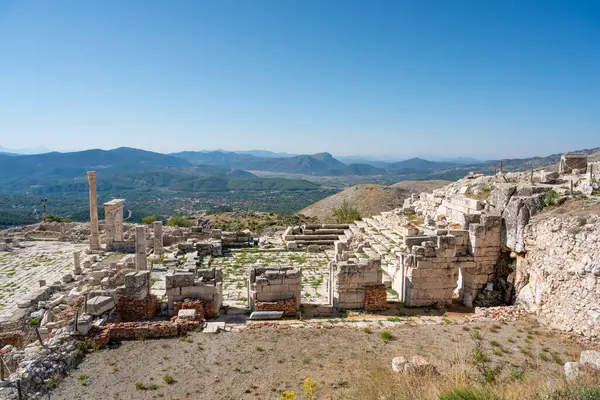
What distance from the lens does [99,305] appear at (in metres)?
10.5

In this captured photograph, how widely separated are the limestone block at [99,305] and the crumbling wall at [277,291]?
4.03 meters

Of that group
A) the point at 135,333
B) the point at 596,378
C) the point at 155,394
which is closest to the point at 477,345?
the point at 596,378

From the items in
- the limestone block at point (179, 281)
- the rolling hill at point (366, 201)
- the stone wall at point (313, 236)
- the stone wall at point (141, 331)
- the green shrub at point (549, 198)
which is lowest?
the rolling hill at point (366, 201)

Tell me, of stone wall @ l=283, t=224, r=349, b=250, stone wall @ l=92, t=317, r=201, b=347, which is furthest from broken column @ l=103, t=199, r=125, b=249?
stone wall @ l=92, t=317, r=201, b=347

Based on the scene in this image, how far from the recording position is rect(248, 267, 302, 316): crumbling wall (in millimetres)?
11680

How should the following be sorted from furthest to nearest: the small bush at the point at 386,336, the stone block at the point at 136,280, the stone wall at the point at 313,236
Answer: the stone wall at the point at 313,236, the stone block at the point at 136,280, the small bush at the point at 386,336

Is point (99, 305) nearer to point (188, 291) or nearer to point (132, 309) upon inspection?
point (132, 309)

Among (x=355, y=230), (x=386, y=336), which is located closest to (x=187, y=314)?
(x=386, y=336)

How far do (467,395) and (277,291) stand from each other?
694cm

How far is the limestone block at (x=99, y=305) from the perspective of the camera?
10367 millimetres

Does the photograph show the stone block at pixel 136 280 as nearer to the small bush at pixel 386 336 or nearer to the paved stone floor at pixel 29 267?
the paved stone floor at pixel 29 267

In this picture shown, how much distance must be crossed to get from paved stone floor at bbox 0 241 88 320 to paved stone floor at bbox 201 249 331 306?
7.41 m

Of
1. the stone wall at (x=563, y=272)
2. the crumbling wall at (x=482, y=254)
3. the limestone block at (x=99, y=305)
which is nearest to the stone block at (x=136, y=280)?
the limestone block at (x=99, y=305)

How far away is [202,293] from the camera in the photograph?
11.6 meters
